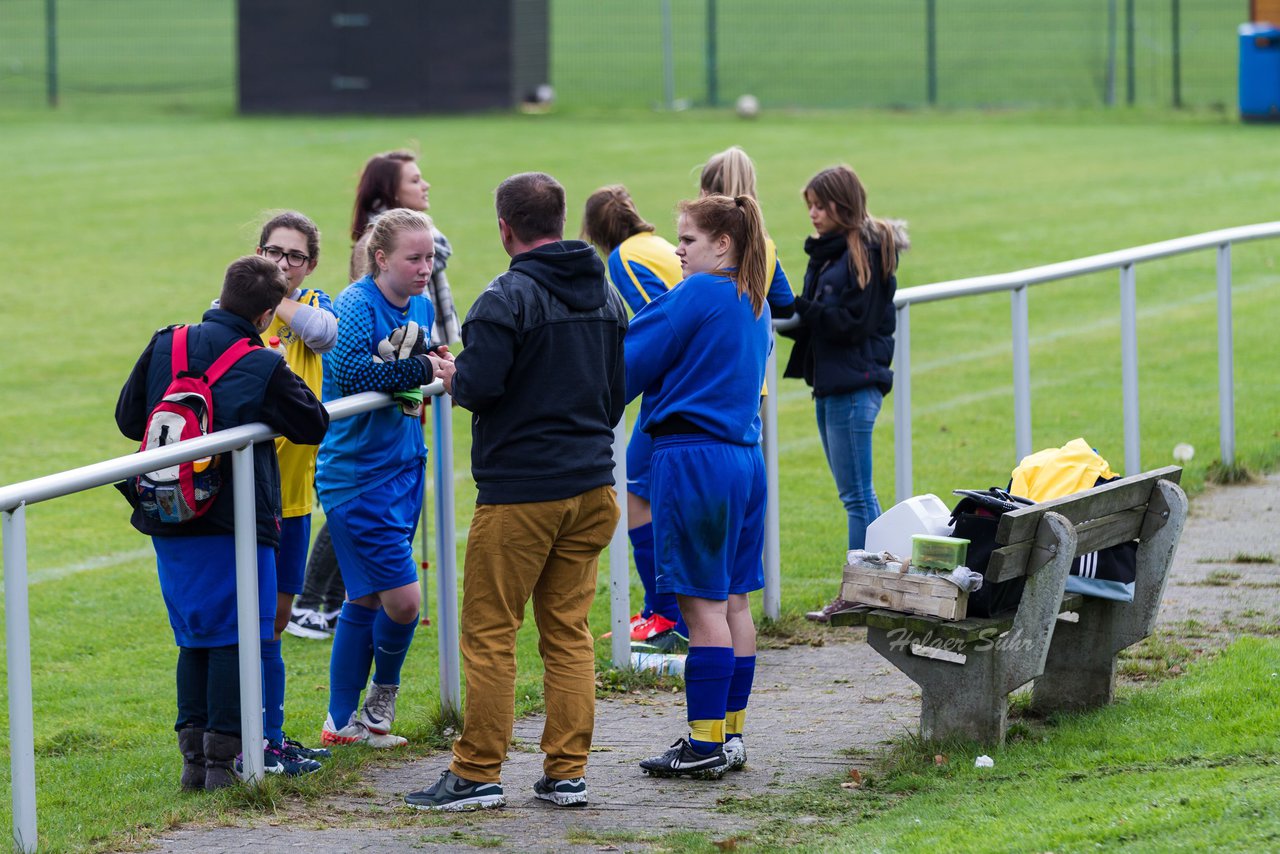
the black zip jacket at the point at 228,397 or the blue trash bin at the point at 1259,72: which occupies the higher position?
the blue trash bin at the point at 1259,72

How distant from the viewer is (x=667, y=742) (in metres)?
5.84

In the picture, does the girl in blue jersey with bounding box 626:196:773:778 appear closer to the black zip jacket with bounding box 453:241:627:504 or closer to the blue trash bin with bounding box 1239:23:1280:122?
the black zip jacket with bounding box 453:241:627:504

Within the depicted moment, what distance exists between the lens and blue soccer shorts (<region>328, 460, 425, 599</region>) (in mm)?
5637

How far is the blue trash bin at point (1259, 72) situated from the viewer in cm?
2491

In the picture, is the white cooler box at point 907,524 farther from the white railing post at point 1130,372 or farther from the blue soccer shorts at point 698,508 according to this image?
the white railing post at point 1130,372

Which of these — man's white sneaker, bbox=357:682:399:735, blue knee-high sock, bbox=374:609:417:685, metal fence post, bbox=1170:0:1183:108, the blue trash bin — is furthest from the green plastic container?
metal fence post, bbox=1170:0:1183:108

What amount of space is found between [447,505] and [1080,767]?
209 cm

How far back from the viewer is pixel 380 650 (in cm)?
586

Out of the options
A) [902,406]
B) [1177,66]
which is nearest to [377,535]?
[902,406]

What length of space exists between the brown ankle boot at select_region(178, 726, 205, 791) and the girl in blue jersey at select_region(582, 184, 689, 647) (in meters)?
1.87

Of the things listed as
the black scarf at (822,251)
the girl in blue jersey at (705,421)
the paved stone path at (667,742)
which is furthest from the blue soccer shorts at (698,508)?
the black scarf at (822,251)

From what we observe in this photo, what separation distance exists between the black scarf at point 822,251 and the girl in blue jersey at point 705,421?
5.64 feet

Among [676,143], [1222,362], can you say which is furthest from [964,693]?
[676,143]

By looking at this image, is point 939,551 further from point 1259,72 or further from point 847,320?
point 1259,72
